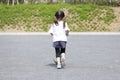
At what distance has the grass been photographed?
31.5 meters

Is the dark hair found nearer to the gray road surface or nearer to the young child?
the young child

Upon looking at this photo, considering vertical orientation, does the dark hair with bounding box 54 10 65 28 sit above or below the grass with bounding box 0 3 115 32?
above

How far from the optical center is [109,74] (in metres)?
10.6

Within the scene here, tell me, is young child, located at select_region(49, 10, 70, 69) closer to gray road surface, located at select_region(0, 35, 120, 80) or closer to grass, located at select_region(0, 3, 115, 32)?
gray road surface, located at select_region(0, 35, 120, 80)

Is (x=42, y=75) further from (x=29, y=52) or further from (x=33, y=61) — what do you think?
(x=29, y=52)

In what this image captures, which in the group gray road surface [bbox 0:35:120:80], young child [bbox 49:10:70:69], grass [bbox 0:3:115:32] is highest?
young child [bbox 49:10:70:69]

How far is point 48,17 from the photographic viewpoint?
110ft

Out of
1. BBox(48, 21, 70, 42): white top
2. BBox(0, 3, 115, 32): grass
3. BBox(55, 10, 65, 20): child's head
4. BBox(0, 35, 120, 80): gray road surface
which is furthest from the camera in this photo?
BBox(0, 3, 115, 32): grass

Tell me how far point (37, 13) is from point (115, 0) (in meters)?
11.0

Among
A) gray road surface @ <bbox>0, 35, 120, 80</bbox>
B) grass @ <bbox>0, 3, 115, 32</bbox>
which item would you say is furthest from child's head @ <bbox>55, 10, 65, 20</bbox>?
grass @ <bbox>0, 3, 115, 32</bbox>

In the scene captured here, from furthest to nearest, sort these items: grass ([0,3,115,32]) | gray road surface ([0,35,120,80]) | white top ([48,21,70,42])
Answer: grass ([0,3,115,32]) < white top ([48,21,70,42]) < gray road surface ([0,35,120,80])

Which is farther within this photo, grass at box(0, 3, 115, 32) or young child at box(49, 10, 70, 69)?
grass at box(0, 3, 115, 32)

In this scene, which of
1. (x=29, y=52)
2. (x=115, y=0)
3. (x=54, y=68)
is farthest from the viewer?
(x=115, y=0)

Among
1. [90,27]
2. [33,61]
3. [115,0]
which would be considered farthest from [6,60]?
Answer: [115,0]
